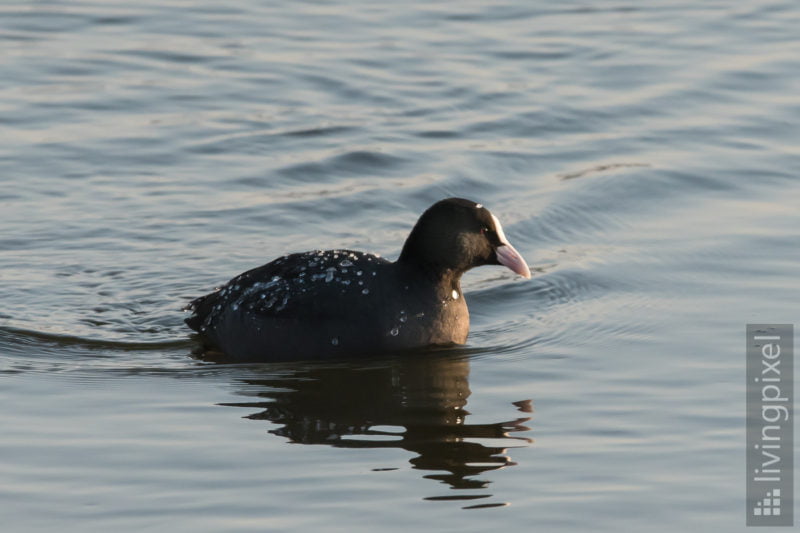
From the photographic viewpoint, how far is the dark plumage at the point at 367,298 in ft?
28.8

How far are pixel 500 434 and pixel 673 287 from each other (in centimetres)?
295

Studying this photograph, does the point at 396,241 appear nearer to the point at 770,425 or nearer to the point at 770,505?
the point at 770,425

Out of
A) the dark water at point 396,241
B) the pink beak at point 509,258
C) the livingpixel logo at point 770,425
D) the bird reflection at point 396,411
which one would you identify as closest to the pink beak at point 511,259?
the pink beak at point 509,258

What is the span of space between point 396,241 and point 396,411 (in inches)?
133

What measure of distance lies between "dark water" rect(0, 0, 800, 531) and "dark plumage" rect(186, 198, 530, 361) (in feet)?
0.65

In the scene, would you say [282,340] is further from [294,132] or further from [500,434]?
[294,132]

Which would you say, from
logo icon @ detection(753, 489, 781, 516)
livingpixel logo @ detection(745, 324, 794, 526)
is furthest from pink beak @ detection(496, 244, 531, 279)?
logo icon @ detection(753, 489, 781, 516)

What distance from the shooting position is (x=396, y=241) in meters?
11.3

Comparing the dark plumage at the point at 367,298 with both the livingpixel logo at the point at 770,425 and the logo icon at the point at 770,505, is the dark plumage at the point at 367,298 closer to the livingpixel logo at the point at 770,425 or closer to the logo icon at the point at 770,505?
the livingpixel logo at the point at 770,425

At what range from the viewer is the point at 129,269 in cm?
1071

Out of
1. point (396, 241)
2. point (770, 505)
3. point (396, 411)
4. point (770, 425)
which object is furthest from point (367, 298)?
point (770, 505)

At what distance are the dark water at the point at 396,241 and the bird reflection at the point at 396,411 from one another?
1.0 inches

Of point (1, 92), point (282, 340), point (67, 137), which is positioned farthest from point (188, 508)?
point (1, 92)

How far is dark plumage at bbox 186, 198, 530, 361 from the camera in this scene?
8766 mm
